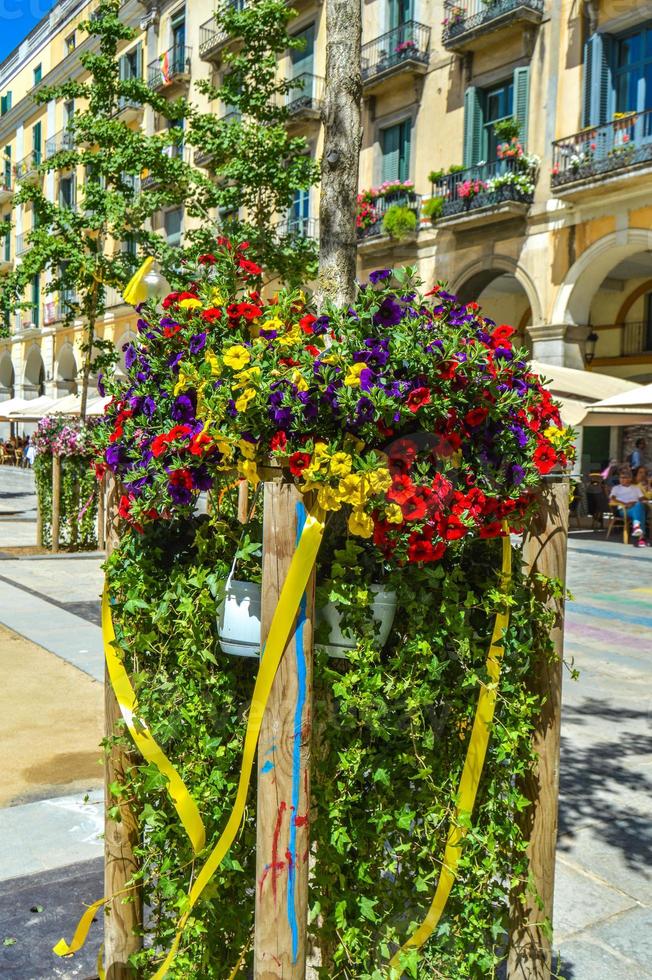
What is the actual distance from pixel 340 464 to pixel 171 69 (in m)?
28.7

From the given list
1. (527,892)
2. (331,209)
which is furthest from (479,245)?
(527,892)

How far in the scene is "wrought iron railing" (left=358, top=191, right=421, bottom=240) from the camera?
20375 millimetres

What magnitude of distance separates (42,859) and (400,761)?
6.17 feet

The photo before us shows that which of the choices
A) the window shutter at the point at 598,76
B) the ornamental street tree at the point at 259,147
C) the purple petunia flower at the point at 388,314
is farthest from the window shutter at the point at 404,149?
the purple petunia flower at the point at 388,314

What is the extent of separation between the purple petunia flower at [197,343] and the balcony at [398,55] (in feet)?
63.9

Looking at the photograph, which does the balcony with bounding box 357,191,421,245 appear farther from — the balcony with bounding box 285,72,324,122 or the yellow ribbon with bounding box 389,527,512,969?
the yellow ribbon with bounding box 389,527,512,969

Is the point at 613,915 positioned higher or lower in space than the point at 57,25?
lower

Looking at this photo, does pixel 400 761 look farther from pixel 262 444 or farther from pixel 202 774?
pixel 262 444

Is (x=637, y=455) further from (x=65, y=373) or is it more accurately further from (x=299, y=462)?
(x=65, y=373)

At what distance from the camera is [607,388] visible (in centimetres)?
1461

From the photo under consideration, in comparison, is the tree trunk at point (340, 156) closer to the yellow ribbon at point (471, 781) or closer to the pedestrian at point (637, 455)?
the yellow ribbon at point (471, 781)

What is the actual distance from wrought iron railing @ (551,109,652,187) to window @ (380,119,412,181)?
4.55 metres

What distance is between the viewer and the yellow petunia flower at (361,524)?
1.86 meters

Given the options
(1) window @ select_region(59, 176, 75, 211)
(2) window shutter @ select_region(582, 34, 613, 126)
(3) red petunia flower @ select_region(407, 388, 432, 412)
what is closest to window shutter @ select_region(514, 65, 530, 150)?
(2) window shutter @ select_region(582, 34, 613, 126)
